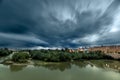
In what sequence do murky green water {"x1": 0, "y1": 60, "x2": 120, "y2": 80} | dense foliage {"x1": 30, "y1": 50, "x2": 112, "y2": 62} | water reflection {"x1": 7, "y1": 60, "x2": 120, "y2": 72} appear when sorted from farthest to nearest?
dense foliage {"x1": 30, "y1": 50, "x2": 112, "y2": 62} < water reflection {"x1": 7, "y1": 60, "x2": 120, "y2": 72} < murky green water {"x1": 0, "y1": 60, "x2": 120, "y2": 80}

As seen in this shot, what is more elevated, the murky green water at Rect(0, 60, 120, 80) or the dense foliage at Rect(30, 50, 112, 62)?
the dense foliage at Rect(30, 50, 112, 62)

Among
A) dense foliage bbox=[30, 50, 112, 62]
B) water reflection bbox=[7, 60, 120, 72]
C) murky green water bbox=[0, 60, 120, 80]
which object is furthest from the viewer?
dense foliage bbox=[30, 50, 112, 62]

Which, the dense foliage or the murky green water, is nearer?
the murky green water

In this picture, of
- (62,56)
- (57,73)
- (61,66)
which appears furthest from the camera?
(62,56)

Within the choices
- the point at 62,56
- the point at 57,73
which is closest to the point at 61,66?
the point at 57,73

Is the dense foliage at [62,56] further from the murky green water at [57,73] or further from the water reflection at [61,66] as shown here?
the murky green water at [57,73]

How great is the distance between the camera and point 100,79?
24.5m

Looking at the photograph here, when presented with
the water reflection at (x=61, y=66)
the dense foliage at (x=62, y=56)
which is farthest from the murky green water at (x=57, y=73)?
the dense foliage at (x=62, y=56)

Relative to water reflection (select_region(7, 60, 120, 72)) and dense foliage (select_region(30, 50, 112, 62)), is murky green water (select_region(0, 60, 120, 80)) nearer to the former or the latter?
water reflection (select_region(7, 60, 120, 72))

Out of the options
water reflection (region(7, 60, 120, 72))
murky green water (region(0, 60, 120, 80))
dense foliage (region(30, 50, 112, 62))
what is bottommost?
murky green water (region(0, 60, 120, 80))

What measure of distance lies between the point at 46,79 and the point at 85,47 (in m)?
104

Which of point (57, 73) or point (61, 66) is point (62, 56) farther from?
point (57, 73)

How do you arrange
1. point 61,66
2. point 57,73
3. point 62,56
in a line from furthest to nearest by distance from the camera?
point 62,56 → point 61,66 → point 57,73

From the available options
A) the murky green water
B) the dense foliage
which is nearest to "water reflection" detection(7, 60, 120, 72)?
the murky green water
